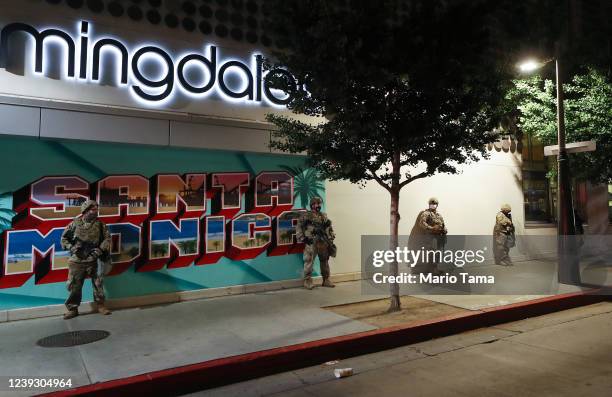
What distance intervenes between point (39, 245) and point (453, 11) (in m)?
7.74

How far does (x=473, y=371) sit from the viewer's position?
520cm

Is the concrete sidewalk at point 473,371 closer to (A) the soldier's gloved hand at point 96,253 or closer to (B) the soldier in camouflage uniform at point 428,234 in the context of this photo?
(A) the soldier's gloved hand at point 96,253

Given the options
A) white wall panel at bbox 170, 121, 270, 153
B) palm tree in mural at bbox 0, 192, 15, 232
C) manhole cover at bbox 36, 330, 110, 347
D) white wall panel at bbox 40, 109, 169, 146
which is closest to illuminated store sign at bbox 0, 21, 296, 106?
white wall panel at bbox 40, 109, 169, 146

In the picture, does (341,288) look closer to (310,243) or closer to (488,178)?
(310,243)

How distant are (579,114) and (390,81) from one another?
829cm

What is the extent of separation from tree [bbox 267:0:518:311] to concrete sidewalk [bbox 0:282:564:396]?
5.47 feet

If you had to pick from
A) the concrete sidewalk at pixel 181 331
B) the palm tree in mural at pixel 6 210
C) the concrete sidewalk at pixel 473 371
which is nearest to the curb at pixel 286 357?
the concrete sidewalk at pixel 473 371

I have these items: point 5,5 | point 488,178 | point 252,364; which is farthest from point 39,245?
point 488,178

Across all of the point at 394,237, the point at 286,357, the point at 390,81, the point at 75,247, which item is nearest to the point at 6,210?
the point at 75,247

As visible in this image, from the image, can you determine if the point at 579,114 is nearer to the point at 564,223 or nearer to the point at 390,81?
the point at 564,223

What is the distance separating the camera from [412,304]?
8.14 m

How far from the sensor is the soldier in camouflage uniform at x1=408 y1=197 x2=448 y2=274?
34.8 ft
